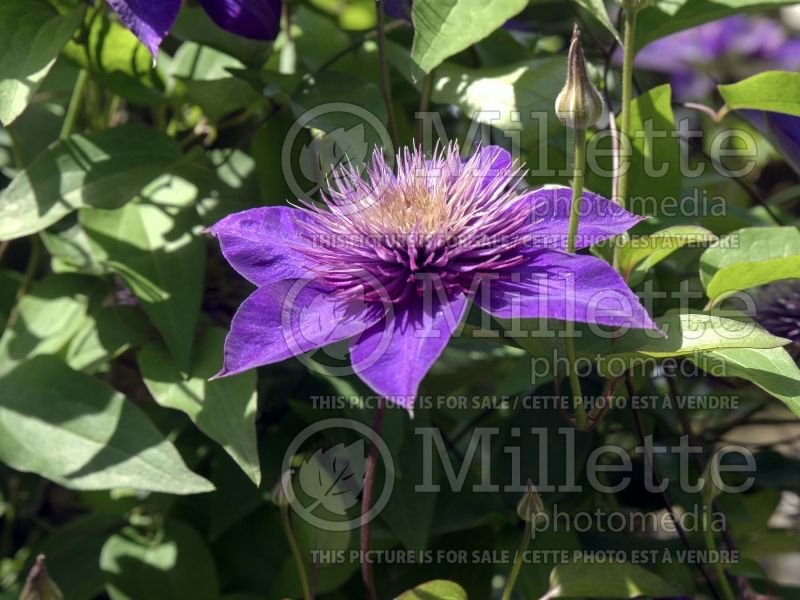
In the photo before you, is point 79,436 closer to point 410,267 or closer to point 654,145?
point 410,267

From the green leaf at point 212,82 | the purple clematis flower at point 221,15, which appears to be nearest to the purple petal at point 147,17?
the purple clematis flower at point 221,15

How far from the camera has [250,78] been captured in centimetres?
70

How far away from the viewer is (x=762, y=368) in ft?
1.68

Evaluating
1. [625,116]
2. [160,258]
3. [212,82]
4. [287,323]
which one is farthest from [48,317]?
[625,116]

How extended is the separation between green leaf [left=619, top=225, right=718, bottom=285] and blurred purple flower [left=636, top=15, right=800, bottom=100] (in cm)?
79

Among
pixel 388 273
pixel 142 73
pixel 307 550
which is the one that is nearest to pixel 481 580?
pixel 307 550

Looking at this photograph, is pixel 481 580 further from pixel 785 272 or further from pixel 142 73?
pixel 142 73

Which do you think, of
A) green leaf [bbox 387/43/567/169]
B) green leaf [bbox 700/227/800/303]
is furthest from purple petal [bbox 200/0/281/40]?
green leaf [bbox 700/227/800/303]

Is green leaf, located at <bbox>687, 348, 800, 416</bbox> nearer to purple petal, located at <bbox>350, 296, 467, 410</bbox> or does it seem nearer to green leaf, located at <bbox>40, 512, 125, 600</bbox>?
purple petal, located at <bbox>350, 296, 467, 410</bbox>

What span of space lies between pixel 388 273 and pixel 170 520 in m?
0.43

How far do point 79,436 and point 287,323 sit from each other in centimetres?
25

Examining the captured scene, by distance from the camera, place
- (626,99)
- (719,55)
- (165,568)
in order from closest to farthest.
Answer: (626,99) → (165,568) → (719,55)

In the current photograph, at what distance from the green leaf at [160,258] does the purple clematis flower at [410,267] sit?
156 millimetres

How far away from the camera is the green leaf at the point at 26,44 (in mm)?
613
